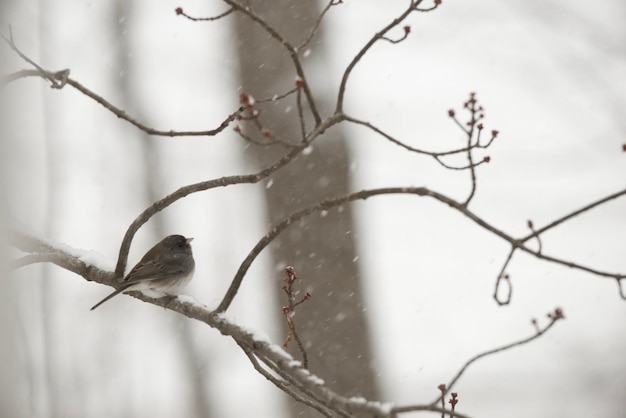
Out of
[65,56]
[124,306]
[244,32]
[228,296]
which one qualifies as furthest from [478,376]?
[65,56]

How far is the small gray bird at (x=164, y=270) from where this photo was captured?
3.07 metres

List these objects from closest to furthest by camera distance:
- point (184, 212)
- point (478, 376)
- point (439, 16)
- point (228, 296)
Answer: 1. point (228, 296)
2. point (478, 376)
3. point (439, 16)
4. point (184, 212)

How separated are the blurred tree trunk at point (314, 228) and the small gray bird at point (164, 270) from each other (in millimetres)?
758

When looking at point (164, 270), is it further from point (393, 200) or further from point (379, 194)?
point (393, 200)

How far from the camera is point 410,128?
26.1ft

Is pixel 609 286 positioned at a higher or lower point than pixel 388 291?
lower

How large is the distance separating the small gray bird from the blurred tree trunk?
0.76m

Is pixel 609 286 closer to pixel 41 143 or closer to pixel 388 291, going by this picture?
pixel 388 291

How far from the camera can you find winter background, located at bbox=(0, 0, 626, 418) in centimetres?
662

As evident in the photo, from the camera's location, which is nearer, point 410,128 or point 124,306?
point 124,306

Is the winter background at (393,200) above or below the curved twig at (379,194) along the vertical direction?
above

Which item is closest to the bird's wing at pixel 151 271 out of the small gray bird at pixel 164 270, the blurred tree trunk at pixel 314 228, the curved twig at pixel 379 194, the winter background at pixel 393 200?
the small gray bird at pixel 164 270

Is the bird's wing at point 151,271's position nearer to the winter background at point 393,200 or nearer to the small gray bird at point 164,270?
the small gray bird at point 164,270

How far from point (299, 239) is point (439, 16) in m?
3.68
